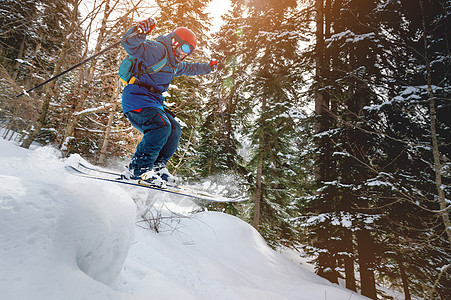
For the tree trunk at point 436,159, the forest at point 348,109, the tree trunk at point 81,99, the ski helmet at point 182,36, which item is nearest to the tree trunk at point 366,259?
the forest at point 348,109

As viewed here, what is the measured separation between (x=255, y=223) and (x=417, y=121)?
8.10 meters

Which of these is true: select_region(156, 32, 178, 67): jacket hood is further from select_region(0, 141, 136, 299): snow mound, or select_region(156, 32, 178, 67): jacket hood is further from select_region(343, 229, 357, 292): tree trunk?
select_region(343, 229, 357, 292): tree trunk

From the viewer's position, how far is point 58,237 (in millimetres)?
1081

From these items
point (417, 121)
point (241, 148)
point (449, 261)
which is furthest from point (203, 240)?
point (241, 148)

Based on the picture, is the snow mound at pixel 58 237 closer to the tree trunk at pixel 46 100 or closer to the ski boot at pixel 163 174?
the ski boot at pixel 163 174

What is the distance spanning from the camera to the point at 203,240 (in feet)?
12.0

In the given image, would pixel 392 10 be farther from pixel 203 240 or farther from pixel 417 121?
pixel 203 240

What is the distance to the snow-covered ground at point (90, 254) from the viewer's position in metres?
0.92

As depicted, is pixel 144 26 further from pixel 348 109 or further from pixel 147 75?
pixel 348 109

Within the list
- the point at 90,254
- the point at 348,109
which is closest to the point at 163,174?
the point at 90,254

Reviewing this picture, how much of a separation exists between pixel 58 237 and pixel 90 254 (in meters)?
0.26

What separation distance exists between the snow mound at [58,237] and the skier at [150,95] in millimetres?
1343

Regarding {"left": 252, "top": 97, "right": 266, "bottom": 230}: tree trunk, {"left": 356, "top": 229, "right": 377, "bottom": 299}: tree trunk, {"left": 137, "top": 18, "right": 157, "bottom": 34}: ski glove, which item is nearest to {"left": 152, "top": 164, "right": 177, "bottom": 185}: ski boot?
{"left": 137, "top": 18, "right": 157, "bottom": 34}: ski glove

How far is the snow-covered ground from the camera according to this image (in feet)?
3.02
